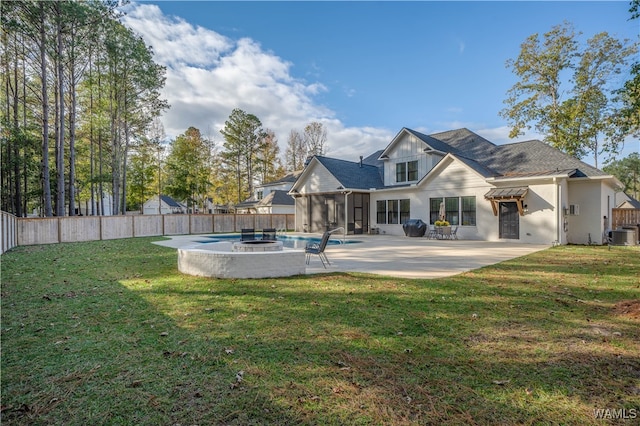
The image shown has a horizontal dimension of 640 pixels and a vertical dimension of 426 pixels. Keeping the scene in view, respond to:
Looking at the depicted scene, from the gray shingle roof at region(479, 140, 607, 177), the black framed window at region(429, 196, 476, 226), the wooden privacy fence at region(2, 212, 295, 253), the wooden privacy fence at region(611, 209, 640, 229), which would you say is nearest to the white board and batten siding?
the black framed window at region(429, 196, 476, 226)

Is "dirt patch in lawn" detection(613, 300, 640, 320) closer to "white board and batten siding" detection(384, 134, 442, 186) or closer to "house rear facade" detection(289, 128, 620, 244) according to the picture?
"house rear facade" detection(289, 128, 620, 244)

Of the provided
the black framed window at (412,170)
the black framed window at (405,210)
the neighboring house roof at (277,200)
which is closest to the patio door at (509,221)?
the black framed window at (405,210)

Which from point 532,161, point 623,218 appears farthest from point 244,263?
point 623,218

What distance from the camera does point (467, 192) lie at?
16.5 meters

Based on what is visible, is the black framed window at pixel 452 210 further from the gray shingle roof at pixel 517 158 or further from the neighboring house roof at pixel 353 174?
the neighboring house roof at pixel 353 174

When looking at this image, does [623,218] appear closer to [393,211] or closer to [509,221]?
[509,221]

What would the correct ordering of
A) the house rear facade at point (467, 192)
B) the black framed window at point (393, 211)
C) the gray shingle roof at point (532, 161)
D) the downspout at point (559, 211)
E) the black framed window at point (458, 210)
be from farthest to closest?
the black framed window at point (393, 211) < the black framed window at point (458, 210) < the gray shingle roof at point (532, 161) < the house rear facade at point (467, 192) < the downspout at point (559, 211)

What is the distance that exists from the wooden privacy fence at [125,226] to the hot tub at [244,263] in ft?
30.3

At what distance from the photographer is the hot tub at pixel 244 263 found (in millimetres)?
6703

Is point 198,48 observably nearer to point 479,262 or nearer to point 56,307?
point 56,307

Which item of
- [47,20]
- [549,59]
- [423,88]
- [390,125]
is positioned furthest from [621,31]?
[47,20]

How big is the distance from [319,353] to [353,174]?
62.7 feet

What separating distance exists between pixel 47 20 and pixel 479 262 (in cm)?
2253

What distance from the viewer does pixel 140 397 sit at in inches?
97.0
